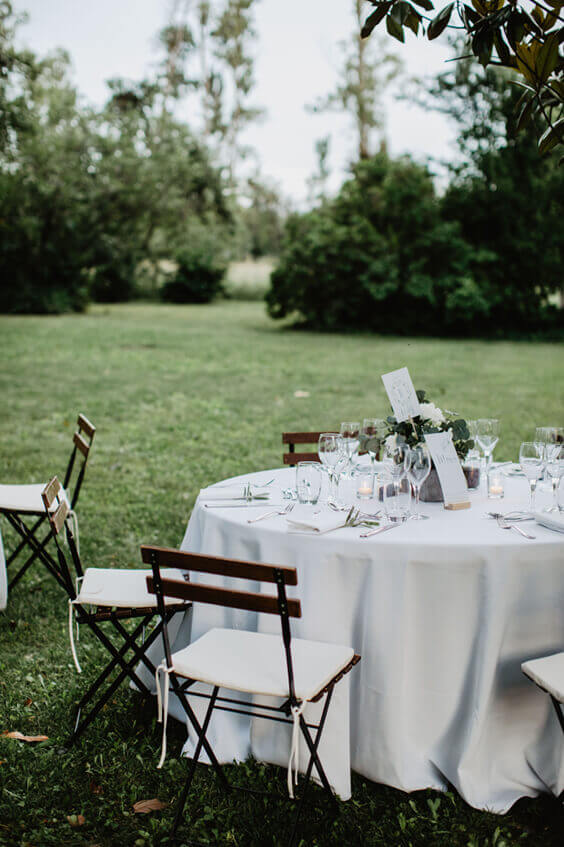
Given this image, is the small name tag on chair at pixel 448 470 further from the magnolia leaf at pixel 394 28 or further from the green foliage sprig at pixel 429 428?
the magnolia leaf at pixel 394 28

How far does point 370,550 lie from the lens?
110 inches

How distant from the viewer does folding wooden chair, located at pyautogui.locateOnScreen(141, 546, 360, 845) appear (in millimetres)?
2469

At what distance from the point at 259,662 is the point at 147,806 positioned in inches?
31.7

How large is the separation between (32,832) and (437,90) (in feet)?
70.2

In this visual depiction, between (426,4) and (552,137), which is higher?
(426,4)

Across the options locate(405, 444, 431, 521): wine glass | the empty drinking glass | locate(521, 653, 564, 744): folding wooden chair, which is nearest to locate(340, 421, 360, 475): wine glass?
the empty drinking glass

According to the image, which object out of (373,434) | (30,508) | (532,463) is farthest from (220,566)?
(30,508)

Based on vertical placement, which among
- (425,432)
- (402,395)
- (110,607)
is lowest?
(110,607)

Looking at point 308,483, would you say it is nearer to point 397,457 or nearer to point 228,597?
point 397,457

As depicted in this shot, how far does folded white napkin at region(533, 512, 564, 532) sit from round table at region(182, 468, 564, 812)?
0.03 m

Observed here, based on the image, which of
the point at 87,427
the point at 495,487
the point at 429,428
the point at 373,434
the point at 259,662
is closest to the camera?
the point at 259,662

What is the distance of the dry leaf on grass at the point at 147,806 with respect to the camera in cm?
290

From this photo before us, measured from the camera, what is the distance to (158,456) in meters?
8.43

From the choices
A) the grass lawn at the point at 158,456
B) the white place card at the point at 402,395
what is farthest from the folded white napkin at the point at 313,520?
the grass lawn at the point at 158,456
